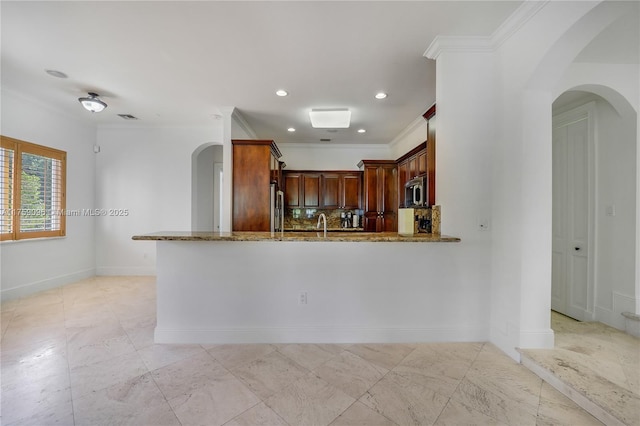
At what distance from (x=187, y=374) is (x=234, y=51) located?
9.59ft

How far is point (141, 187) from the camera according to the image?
5.18 m

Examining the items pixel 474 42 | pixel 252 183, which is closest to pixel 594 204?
pixel 474 42

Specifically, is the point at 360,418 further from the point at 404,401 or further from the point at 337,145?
the point at 337,145

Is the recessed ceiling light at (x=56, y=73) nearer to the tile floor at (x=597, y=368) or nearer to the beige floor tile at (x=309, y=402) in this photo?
the beige floor tile at (x=309, y=402)

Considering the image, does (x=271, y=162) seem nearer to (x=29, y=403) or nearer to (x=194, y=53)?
(x=194, y=53)

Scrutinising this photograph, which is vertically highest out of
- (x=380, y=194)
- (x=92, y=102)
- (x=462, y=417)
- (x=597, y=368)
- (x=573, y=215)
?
(x=92, y=102)

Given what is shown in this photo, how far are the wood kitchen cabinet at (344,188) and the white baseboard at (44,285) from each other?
15.7ft

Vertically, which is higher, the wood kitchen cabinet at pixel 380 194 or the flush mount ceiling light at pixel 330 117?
the flush mount ceiling light at pixel 330 117

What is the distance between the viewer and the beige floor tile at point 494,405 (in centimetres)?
166

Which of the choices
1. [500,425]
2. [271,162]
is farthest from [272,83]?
[500,425]

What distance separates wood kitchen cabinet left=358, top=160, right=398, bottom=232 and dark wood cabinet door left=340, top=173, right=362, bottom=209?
36 cm

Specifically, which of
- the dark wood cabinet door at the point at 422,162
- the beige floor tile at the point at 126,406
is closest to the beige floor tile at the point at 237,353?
the beige floor tile at the point at 126,406

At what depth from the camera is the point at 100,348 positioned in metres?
2.50

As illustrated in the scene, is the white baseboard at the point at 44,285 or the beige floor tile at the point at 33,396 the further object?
the white baseboard at the point at 44,285
